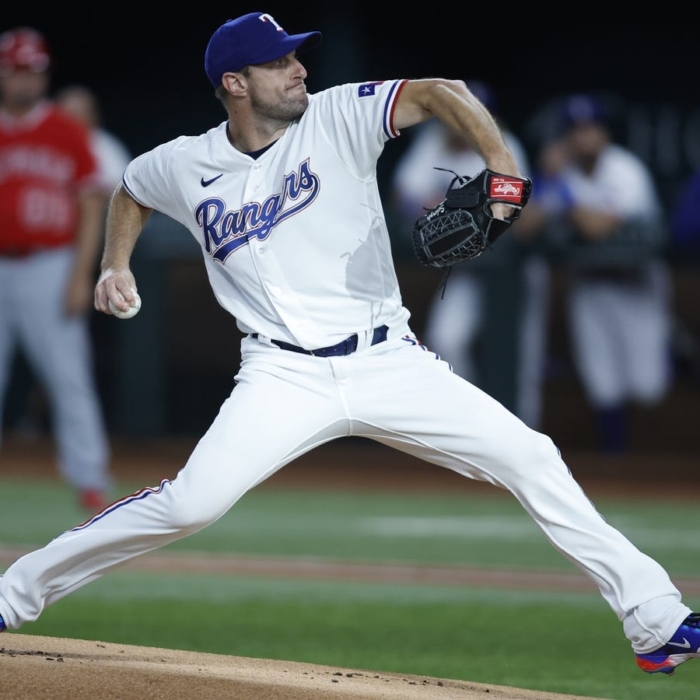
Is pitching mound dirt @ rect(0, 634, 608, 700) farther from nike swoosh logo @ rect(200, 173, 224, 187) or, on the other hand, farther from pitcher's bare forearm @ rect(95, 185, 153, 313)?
nike swoosh logo @ rect(200, 173, 224, 187)

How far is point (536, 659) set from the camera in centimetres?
507

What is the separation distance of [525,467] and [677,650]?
64 centimetres

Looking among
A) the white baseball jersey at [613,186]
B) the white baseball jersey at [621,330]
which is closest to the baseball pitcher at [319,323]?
the white baseball jersey at [613,186]

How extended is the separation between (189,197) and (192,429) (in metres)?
7.76

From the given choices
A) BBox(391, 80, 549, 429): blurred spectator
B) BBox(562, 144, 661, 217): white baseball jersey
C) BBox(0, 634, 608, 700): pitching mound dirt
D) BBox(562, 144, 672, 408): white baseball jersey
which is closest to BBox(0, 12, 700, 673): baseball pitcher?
BBox(0, 634, 608, 700): pitching mound dirt

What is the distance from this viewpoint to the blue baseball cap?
4418mm

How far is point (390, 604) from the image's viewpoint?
20.3ft

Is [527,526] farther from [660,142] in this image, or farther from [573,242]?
[660,142]

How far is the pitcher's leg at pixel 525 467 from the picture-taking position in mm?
4125

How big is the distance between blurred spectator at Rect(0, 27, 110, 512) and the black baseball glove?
13.7 feet

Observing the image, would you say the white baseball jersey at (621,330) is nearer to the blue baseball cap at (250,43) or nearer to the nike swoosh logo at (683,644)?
the blue baseball cap at (250,43)

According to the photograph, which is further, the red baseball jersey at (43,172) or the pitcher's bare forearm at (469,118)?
the red baseball jersey at (43,172)

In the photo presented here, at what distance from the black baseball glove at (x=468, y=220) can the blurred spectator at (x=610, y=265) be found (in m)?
6.99

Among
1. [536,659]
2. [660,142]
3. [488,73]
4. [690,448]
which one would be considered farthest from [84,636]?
[488,73]
